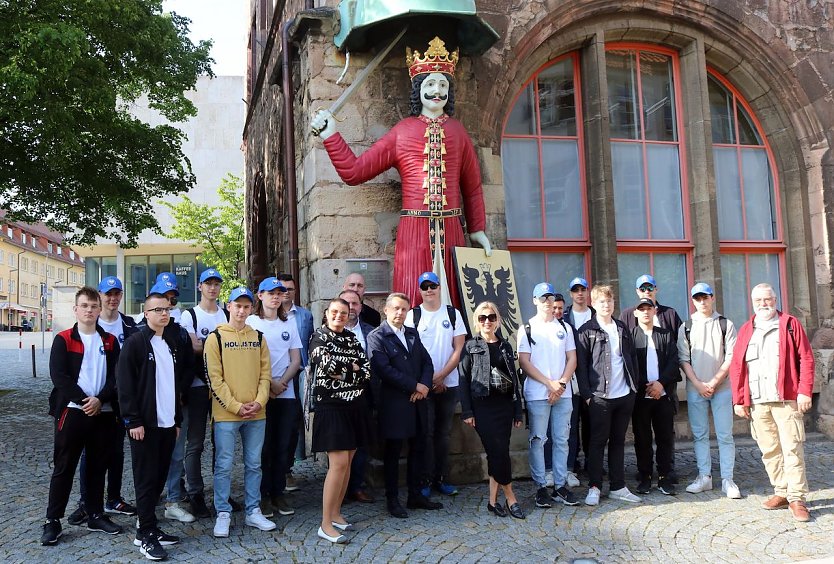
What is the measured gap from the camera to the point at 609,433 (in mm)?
5598

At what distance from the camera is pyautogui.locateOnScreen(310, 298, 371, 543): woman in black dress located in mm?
4637

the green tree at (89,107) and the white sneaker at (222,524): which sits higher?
the green tree at (89,107)

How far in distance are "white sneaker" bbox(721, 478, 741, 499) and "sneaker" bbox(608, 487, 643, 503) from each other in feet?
2.38

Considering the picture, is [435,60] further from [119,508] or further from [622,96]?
[119,508]

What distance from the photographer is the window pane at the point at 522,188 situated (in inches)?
322

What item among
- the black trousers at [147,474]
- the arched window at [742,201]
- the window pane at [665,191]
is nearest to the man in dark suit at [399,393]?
the black trousers at [147,474]

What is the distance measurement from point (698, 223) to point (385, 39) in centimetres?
430

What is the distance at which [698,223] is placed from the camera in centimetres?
844

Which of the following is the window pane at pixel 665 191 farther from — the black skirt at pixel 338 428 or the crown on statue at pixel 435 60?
the black skirt at pixel 338 428

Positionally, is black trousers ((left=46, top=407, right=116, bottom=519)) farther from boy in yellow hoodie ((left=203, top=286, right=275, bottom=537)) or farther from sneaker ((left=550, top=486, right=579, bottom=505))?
sneaker ((left=550, top=486, right=579, bottom=505))

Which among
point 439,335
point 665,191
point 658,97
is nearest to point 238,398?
point 439,335

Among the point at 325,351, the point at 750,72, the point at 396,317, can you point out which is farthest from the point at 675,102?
the point at 325,351

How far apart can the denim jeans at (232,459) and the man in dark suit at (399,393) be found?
0.90 meters

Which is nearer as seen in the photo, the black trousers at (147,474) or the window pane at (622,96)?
the black trousers at (147,474)
